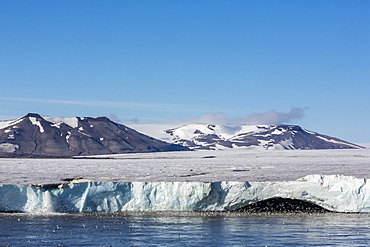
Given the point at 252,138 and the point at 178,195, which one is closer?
the point at 178,195

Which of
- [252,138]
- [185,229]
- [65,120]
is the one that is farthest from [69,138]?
[185,229]

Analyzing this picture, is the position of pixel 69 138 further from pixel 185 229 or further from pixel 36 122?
pixel 185 229

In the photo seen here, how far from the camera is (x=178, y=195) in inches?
688

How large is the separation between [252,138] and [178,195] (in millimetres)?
105271

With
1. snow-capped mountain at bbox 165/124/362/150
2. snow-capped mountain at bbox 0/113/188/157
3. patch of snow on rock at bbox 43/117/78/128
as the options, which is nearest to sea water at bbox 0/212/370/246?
snow-capped mountain at bbox 0/113/188/157

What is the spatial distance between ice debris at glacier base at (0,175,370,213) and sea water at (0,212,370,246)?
1.52 ft

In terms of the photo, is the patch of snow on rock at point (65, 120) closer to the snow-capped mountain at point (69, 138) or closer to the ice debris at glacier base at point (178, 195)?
the snow-capped mountain at point (69, 138)

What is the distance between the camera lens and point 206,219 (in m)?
16.0

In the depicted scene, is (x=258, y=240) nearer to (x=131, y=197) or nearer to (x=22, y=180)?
(x=131, y=197)

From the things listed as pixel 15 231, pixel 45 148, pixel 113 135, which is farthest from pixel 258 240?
pixel 113 135

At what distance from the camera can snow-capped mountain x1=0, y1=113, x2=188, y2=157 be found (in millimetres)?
92875

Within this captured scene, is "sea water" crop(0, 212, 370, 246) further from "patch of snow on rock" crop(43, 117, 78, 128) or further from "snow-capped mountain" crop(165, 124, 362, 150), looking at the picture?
"patch of snow on rock" crop(43, 117, 78, 128)

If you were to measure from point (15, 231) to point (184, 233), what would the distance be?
13.4ft

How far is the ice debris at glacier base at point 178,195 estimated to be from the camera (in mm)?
17188
